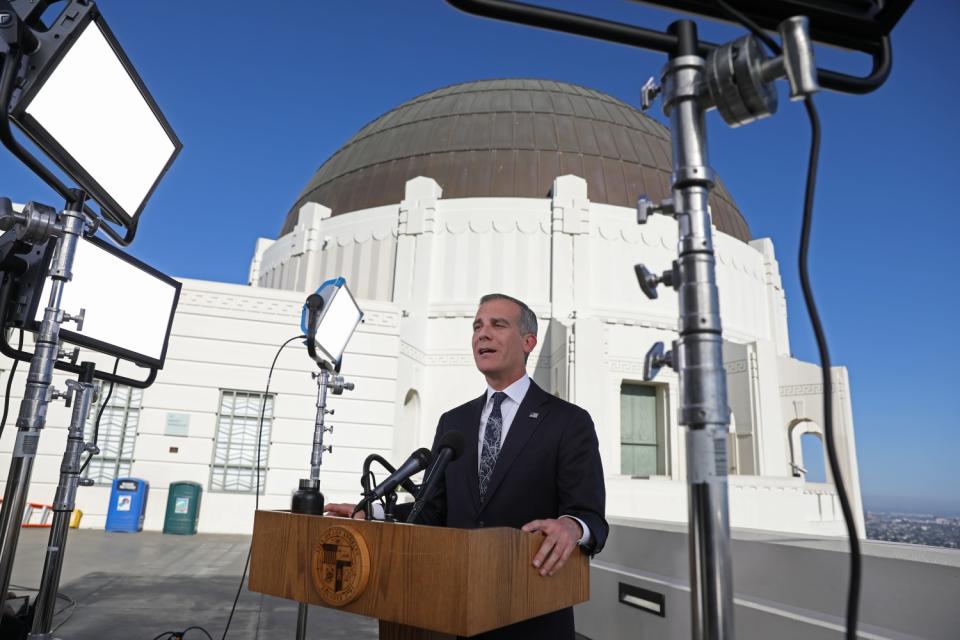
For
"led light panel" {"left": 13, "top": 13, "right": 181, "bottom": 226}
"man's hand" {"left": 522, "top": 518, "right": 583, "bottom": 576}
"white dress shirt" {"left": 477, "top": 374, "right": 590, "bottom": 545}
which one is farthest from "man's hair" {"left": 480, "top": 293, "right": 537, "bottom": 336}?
"led light panel" {"left": 13, "top": 13, "right": 181, "bottom": 226}

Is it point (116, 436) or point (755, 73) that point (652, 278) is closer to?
point (755, 73)

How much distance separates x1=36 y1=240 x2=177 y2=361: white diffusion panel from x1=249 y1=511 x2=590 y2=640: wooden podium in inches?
76.8

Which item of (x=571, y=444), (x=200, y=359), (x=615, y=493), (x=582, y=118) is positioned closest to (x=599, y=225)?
(x=582, y=118)

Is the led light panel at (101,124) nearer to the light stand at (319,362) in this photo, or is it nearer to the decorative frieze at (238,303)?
the light stand at (319,362)

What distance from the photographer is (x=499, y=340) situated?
2387 millimetres

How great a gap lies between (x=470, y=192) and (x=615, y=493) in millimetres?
10763

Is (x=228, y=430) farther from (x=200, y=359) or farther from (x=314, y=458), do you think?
(x=314, y=458)

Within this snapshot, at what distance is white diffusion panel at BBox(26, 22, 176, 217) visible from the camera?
7.45 feet

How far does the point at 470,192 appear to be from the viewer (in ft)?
61.5

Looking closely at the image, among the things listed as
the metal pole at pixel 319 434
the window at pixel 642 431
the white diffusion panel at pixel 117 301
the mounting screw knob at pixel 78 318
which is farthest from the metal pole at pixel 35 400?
the window at pixel 642 431

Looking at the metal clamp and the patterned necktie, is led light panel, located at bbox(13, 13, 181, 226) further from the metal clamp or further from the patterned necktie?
the metal clamp

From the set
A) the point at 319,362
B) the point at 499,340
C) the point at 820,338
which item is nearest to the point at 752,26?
the point at 820,338

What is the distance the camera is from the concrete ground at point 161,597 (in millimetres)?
4453

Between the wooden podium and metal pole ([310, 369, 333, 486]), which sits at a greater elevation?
metal pole ([310, 369, 333, 486])
